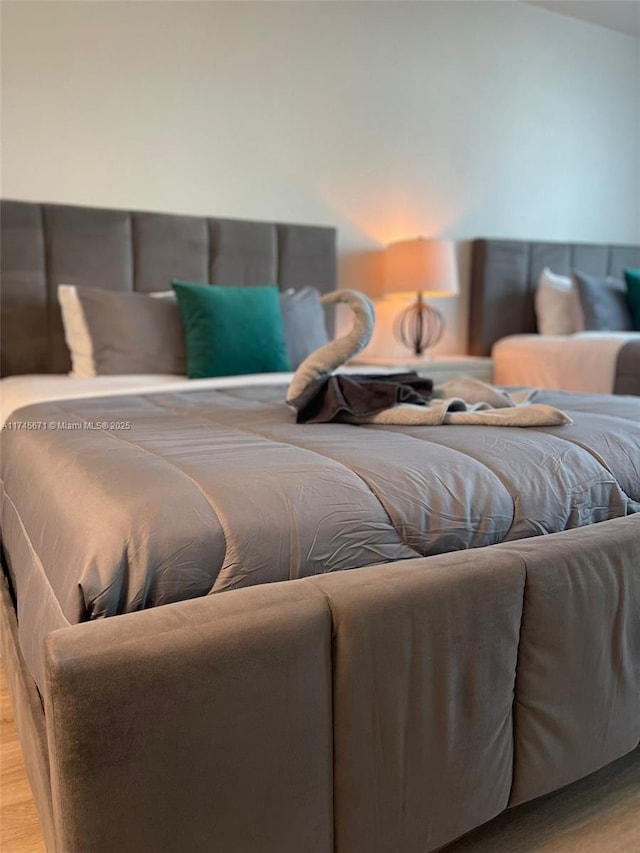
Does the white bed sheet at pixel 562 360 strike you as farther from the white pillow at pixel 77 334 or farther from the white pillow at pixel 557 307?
the white pillow at pixel 77 334

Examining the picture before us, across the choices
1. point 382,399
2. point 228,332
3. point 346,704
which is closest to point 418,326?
point 228,332

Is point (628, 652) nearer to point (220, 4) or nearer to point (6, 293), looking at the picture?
point (6, 293)

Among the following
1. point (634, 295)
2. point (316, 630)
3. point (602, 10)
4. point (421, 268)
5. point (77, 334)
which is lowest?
point (316, 630)

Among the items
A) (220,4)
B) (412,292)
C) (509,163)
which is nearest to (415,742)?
(412,292)

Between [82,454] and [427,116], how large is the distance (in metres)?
3.20

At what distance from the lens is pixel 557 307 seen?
3.91m

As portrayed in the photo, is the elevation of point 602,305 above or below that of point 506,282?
below

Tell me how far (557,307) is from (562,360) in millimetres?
540

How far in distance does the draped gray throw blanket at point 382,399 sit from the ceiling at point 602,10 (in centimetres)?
308

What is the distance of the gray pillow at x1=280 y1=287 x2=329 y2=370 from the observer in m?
2.98

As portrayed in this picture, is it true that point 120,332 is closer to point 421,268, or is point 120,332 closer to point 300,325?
point 300,325

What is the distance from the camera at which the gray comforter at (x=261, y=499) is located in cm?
94

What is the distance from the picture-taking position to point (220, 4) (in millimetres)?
3145

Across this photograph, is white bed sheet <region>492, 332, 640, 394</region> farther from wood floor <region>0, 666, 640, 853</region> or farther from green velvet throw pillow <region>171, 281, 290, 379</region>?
wood floor <region>0, 666, 640, 853</region>
